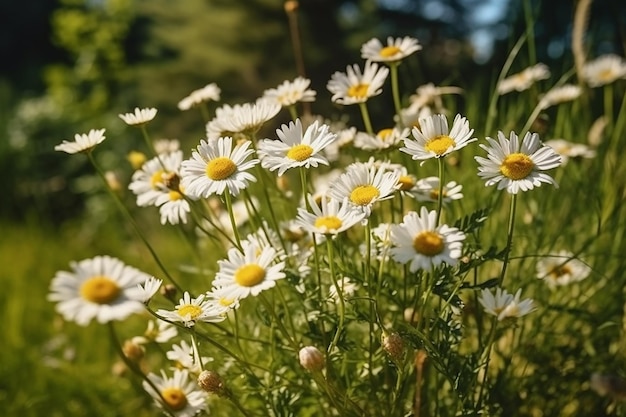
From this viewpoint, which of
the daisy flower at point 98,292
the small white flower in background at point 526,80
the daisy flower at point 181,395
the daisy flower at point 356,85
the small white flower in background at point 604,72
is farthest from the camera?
the small white flower in background at point 604,72

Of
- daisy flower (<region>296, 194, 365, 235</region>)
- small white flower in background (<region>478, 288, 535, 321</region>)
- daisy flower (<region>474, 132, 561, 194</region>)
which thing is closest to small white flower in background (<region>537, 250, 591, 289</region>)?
small white flower in background (<region>478, 288, 535, 321</region>)

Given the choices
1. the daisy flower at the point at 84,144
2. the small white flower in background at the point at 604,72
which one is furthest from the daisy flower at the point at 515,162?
the small white flower in background at the point at 604,72

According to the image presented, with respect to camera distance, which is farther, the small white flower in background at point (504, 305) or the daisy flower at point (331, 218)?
the small white flower in background at point (504, 305)

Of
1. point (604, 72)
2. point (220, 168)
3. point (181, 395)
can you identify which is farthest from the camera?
point (604, 72)

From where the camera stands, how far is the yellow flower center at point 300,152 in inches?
36.1

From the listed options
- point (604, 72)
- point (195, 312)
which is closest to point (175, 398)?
point (195, 312)

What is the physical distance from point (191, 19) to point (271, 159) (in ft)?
18.5

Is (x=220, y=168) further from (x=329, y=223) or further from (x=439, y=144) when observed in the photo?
(x=439, y=144)

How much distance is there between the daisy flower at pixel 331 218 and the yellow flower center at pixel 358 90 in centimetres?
30

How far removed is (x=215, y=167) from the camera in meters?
0.93

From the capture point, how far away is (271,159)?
0.92 meters

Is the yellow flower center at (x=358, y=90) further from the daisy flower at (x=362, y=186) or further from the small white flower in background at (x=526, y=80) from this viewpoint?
the small white flower in background at (x=526, y=80)

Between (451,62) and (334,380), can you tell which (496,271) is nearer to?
(334,380)

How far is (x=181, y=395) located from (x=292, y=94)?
1.62 feet
